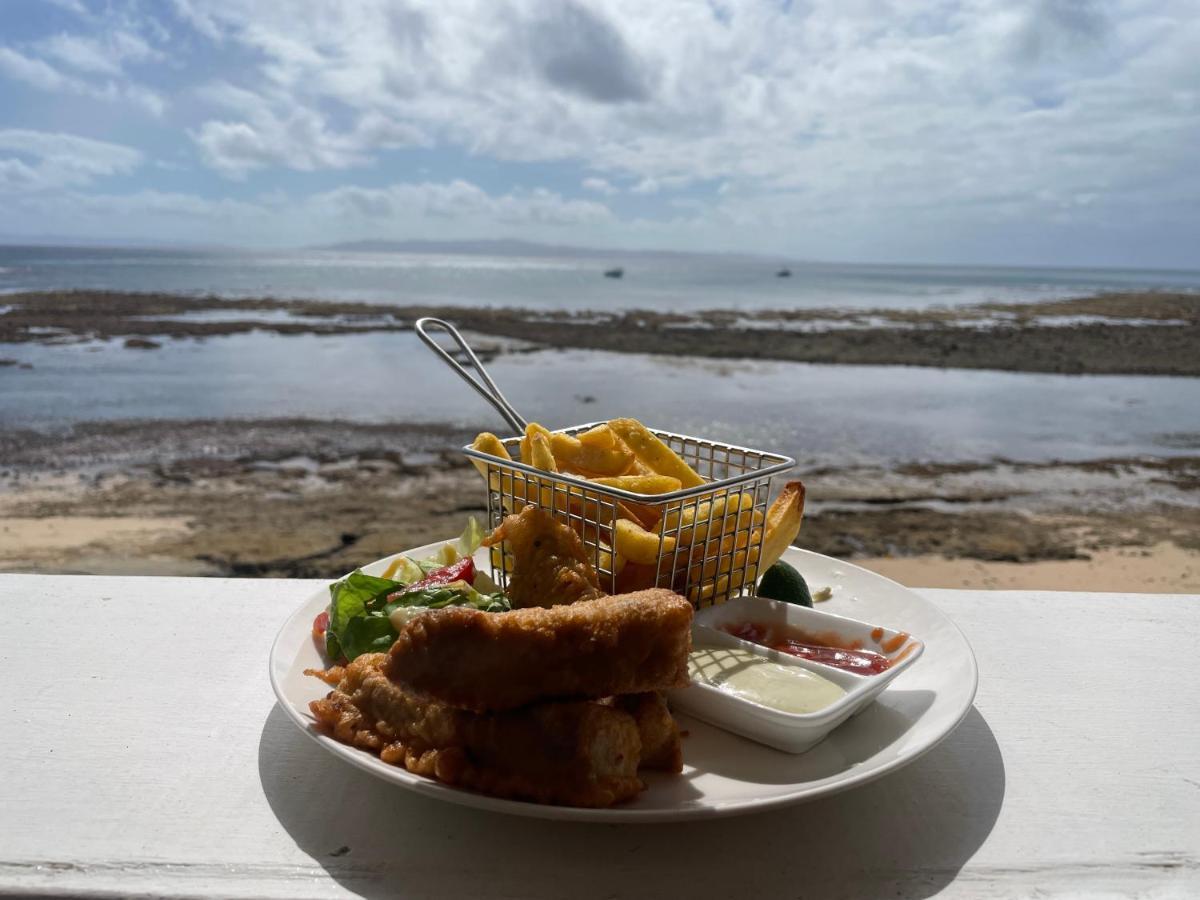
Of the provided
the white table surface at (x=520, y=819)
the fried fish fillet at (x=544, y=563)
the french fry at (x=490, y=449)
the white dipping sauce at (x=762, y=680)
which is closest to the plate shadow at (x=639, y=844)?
the white table surface at (x=520, y=819)

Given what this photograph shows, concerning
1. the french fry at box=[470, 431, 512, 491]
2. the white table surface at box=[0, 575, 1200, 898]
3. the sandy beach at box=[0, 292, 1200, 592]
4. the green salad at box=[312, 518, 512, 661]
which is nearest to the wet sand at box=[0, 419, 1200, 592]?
the sandy beach at box=[0, 292, 1200, 592]

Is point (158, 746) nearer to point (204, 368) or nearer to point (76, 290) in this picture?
point (204, 368)

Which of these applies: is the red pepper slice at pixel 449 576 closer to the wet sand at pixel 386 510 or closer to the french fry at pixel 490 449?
the french fry at pixel 490 449

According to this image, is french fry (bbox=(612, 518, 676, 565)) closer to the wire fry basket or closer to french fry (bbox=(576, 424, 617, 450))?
the wire fry basket

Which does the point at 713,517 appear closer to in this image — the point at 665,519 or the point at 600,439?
the point at 665,519

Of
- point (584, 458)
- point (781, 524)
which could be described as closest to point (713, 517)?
point (781, 524)

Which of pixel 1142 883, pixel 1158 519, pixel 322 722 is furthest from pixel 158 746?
pixel 1158 519
